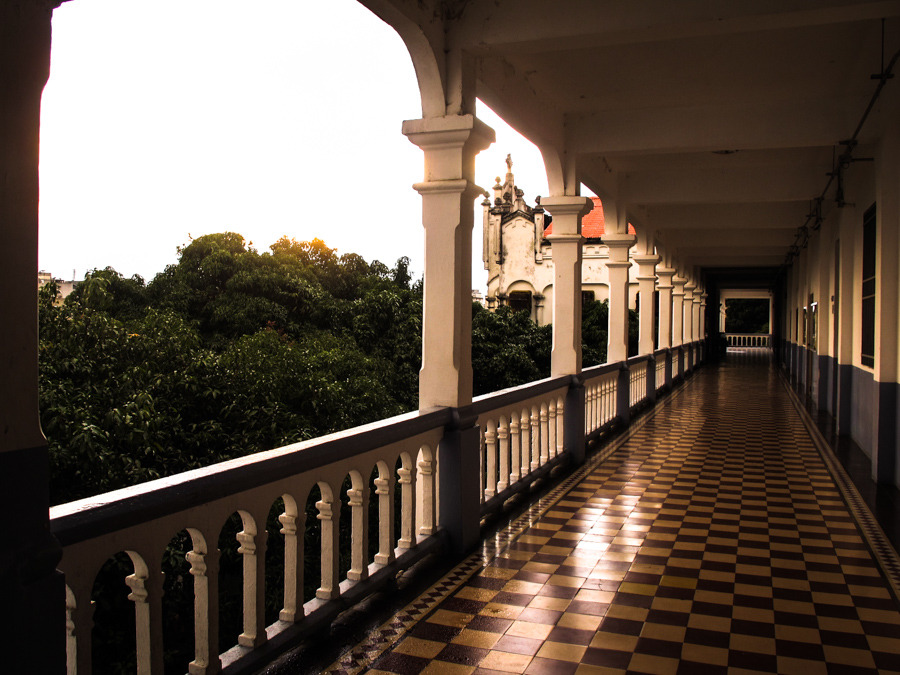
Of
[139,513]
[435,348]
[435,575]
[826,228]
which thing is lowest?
[435,575]

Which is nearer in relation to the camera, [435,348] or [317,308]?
[435,348]

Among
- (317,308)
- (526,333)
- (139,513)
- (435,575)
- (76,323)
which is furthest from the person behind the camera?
(526,333)

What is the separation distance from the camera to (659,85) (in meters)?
7.30

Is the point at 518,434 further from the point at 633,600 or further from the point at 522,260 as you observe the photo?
the point at 522,260

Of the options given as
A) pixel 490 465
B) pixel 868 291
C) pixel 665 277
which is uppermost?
pixel 665 277

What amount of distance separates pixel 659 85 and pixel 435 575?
5.15 metres

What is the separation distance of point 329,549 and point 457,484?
1.52 m

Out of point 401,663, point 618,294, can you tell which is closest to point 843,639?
point 401,663

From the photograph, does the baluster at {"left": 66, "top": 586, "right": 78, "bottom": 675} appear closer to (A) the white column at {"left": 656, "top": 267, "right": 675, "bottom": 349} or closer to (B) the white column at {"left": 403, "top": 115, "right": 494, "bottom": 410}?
(B) the white column at {"left": 403, "top": 115, "right": 494, "bottom": 410}

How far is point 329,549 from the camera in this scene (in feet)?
11.6

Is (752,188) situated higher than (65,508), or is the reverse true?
(752,188)

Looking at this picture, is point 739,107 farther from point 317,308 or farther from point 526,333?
point 526,333

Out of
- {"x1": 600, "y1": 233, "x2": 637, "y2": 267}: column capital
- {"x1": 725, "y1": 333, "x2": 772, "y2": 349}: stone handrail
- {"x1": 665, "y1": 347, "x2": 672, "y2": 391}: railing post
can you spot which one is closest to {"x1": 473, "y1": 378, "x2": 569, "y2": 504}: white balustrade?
{"x1": 600, "y1": 233, "x2": 637, "y2": 267}: column capital

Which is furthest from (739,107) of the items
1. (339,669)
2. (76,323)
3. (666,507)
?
(76,323)
